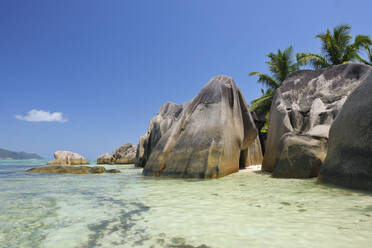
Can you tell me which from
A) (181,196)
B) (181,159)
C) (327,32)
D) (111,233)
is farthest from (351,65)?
(327,32)

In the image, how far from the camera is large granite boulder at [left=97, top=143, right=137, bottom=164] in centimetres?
2202

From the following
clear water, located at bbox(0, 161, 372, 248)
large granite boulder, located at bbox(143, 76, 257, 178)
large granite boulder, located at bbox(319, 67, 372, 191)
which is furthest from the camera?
large granite boulder, located at bbox(143, 76, 257, 178)

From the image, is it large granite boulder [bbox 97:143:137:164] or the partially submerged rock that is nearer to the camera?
the partially submerged rock

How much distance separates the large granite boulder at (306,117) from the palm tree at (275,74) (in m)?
11.3

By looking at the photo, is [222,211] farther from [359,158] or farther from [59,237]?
[359,158]

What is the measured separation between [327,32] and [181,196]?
21990 mm

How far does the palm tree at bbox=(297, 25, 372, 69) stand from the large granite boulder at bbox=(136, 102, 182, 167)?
41.0ft

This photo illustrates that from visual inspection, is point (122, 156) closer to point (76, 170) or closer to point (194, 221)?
point (76, 170)

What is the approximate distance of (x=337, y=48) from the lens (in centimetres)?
1908

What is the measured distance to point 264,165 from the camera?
24.4 ft

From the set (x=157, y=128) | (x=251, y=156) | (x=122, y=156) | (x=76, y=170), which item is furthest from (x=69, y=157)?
(x=251, y=156)

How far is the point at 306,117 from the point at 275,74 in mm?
14887

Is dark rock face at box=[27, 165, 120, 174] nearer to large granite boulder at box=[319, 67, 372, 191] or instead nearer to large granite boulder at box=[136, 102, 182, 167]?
large granite boulder at box=[136, 102, 182, 167]

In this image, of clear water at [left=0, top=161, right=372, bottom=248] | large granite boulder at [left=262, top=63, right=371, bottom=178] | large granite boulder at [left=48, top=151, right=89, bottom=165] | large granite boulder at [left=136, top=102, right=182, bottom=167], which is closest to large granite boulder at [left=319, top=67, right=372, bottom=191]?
clear water at [left=0, top=161, right=372, bottom=248]
